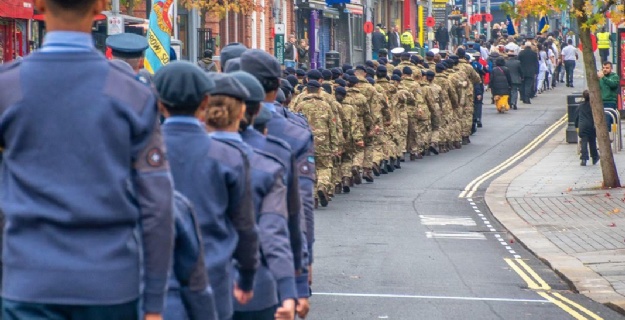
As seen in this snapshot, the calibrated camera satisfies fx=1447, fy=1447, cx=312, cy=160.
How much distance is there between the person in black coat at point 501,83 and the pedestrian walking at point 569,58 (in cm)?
1057

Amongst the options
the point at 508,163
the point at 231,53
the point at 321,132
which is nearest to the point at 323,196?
the point at 321,132

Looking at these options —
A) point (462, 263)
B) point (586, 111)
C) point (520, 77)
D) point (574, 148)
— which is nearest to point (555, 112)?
point (520, 77)

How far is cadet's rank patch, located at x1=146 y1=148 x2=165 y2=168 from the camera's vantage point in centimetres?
461

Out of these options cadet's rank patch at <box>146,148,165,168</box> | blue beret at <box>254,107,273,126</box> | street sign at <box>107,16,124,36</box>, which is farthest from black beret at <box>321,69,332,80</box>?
cadet's rank patch at <box>146,148,165,168</box>

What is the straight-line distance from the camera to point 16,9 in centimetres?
2988

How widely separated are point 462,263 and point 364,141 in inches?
361

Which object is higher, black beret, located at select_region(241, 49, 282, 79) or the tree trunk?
black beret, located at select_region(241, 49, 282, 79)

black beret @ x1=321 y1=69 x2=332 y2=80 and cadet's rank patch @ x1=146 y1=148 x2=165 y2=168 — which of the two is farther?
black beret @ x1=321 y1=69 x2=332 y2=80

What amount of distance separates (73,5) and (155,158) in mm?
546

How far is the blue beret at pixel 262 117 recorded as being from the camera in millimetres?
7016

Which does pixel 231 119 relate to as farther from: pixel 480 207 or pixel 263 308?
pixel 480 207

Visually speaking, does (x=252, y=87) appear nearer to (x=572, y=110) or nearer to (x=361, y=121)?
(x=361, y=121)

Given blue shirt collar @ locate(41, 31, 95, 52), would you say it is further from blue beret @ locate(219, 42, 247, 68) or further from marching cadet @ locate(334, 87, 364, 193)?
marching cadet @ locate(334, 87, 364, 193)

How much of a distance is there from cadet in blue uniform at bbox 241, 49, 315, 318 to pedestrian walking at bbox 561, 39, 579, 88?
4532 cm
